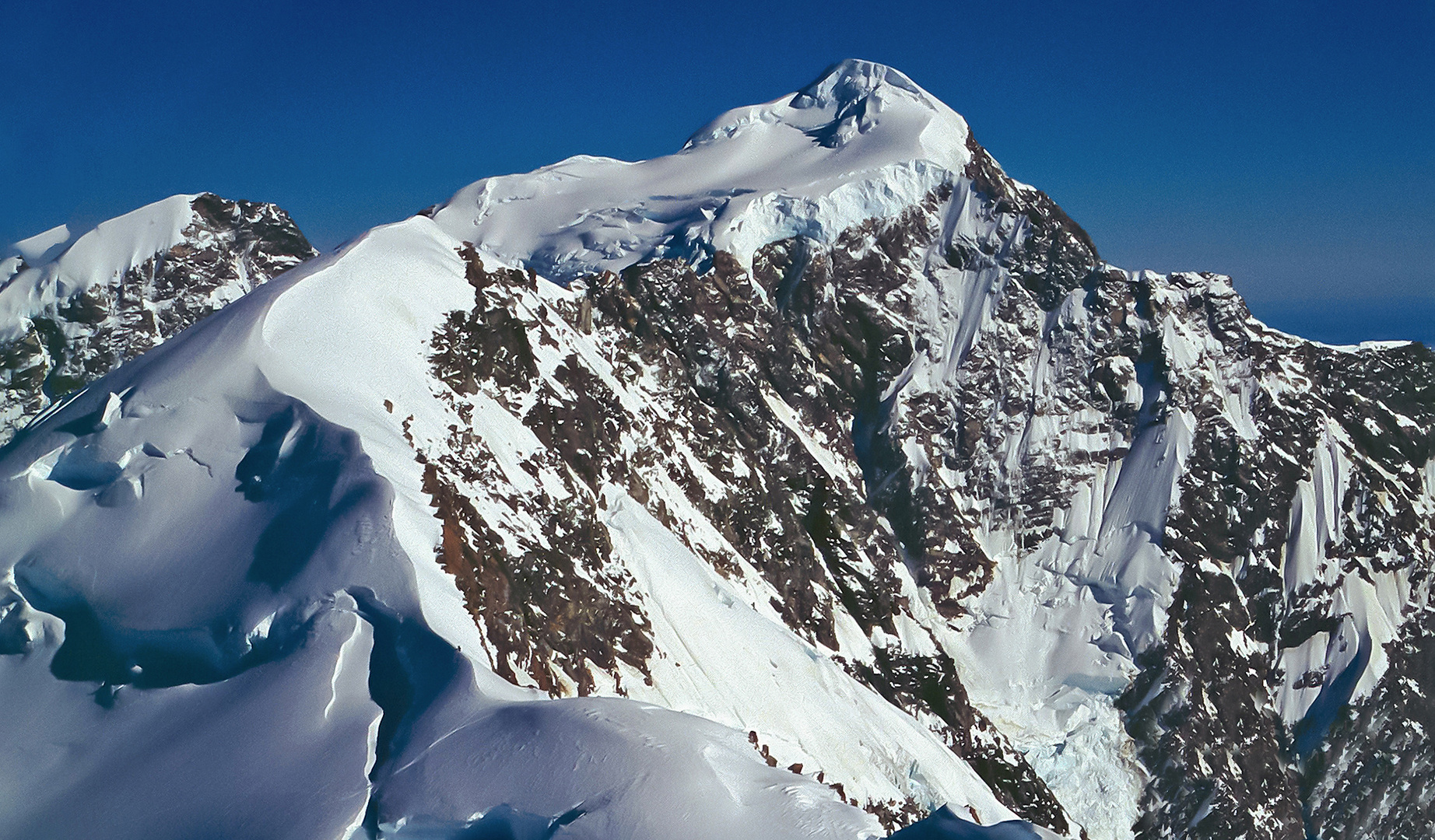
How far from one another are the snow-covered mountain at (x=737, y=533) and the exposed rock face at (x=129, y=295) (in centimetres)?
223

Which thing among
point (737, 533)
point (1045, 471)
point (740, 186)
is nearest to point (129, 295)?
point (740, 186)

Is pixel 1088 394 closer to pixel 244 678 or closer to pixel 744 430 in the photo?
pixel 744 430

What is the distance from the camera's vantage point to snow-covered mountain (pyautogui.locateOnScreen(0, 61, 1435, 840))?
24766 millimetres

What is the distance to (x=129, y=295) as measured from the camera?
99.7m

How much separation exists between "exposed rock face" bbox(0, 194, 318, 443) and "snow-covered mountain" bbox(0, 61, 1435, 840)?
223 cm

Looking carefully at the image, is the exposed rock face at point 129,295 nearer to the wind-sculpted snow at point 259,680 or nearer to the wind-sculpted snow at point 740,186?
the wind-sculpted snow at point 740,186

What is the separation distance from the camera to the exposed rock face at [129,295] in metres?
95.9

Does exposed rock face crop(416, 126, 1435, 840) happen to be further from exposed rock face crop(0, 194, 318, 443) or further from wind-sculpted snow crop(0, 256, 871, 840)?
wind-sculpted snow crop(0, 256, 871, 840)

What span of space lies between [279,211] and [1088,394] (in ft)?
253

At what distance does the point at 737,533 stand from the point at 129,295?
2308 inches

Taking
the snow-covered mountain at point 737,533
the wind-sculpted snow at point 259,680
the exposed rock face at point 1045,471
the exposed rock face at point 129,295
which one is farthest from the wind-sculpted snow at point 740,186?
the wind-sculpted snow at point 259,680

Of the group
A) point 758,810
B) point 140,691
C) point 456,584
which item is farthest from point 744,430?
point 758,810

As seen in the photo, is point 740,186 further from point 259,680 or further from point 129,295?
point 259,680

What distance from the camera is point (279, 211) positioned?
10700 cm
